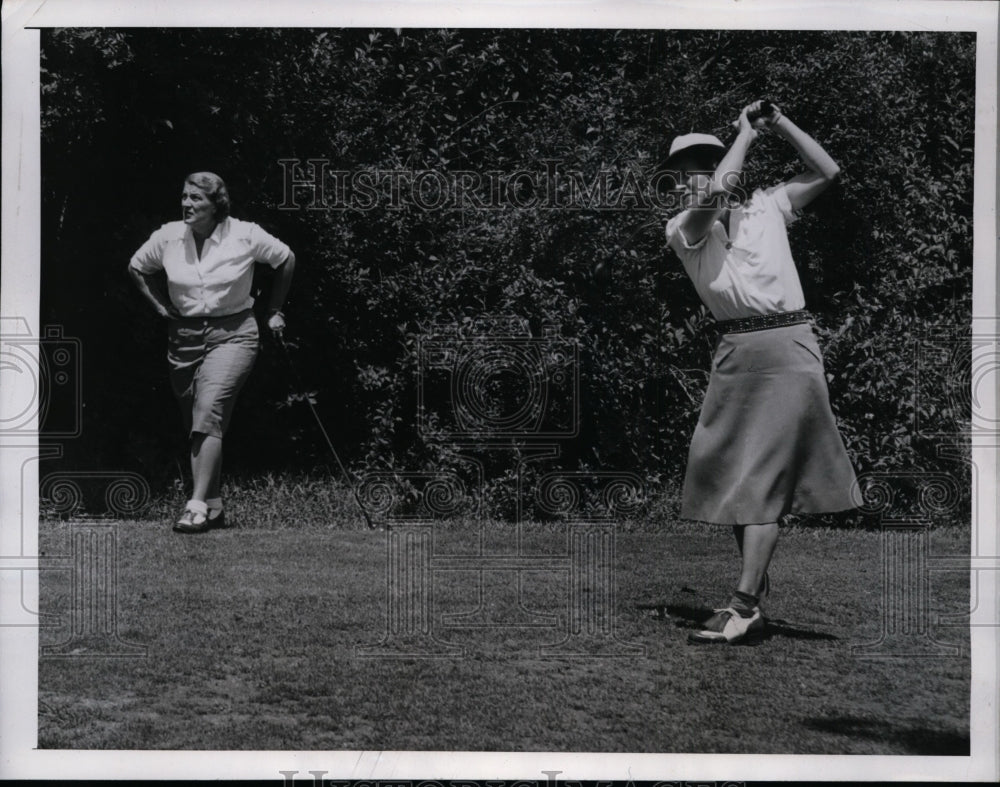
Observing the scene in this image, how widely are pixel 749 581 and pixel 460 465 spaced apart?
134cm

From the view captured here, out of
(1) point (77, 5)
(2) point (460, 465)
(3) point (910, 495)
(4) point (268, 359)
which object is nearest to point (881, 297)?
(3) point (910, 495)

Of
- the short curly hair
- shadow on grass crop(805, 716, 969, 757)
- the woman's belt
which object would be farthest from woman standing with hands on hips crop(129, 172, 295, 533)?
shadow on grass crop(805, 716, 969, 757)

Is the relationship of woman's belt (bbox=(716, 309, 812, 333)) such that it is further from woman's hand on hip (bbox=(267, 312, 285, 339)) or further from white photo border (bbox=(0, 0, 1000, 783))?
woman's hand on hip (bbox=(267, 312, 285, 339))

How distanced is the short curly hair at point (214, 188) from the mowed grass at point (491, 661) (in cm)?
143

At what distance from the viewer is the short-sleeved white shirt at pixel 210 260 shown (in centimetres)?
496

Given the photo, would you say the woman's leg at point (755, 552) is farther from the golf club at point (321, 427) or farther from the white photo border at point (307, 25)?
the golf club at point (321, 427)

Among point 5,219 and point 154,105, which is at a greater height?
point 154,105

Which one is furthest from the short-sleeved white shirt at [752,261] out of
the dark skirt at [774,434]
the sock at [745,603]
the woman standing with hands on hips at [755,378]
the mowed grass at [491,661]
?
the sock at [745,603]

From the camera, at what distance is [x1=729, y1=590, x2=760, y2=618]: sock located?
15.6 feet

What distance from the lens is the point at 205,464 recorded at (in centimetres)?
499

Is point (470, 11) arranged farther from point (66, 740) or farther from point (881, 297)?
point (66, 740)

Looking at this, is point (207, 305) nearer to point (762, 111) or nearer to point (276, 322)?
point (276, 322)

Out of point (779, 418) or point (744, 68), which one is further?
point (744, 68)

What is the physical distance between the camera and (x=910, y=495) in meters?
4.92
